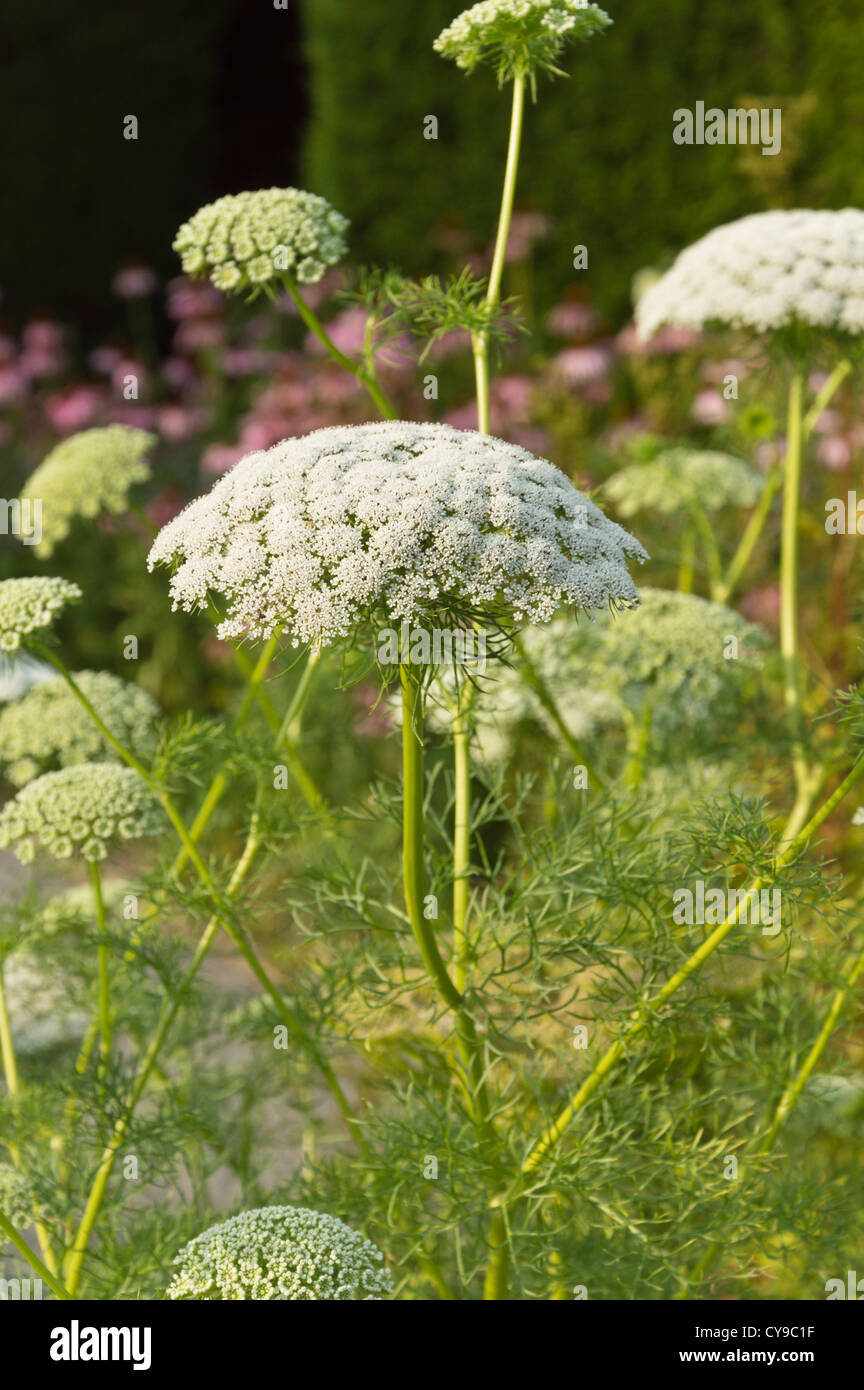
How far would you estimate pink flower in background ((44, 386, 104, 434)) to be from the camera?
757 cm

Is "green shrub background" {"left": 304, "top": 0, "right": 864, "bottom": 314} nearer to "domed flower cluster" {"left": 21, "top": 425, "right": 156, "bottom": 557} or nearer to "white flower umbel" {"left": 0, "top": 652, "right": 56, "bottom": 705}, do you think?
"domed flower cluster" {"left": 21, "top": 425, "right": 156, "bottom": 557}

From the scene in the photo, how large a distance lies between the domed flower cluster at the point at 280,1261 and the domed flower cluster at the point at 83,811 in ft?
2.53

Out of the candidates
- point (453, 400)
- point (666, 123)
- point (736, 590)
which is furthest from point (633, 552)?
point (666, 123)

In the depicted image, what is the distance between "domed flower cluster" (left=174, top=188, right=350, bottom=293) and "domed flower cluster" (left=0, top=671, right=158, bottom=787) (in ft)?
2.75

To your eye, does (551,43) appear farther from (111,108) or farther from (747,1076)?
(111,108)

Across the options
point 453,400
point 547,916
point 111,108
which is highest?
point 111,108

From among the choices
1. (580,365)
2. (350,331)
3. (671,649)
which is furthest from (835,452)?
(671,649)

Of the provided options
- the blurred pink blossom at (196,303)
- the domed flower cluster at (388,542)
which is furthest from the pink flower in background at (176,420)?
the domed flower cluster at (388,542)

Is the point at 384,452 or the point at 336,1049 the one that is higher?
the point at 384,452

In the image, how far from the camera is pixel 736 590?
19.4ft

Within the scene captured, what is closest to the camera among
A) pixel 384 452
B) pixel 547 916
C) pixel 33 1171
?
pixel 384 452

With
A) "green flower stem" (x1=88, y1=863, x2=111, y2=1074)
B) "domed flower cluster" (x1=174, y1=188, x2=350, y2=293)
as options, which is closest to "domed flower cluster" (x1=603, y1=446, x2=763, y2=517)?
"domed flower cluster" (x1=174, y1=188, x2=350, y2=293)

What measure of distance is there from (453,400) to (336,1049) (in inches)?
231

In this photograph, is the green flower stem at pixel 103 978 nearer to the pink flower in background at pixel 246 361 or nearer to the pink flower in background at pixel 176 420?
the pink flower in background at pixel 176 420
